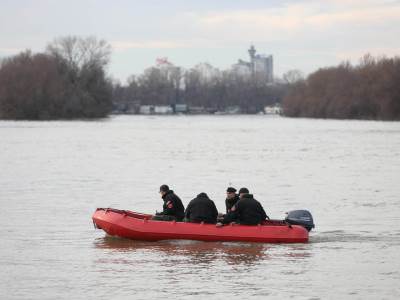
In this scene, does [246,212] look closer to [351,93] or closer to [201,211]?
[201,211]

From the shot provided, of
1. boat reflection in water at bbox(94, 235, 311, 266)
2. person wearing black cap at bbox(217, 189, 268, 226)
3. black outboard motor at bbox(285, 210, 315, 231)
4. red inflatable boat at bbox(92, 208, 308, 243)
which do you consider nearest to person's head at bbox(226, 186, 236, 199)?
person wearing black cap at bbox(217, 189, 268, 226)

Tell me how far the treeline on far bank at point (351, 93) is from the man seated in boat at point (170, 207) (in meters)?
100

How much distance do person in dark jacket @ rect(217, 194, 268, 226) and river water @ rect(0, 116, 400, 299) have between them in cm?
53

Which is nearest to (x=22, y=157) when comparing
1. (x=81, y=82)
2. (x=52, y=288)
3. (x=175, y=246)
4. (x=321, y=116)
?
(x=175, y=246)

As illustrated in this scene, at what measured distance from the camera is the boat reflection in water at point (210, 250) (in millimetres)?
20594

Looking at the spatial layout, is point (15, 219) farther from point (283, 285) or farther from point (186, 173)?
point (186, 173)

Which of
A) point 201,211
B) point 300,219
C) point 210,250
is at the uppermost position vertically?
point 201,211

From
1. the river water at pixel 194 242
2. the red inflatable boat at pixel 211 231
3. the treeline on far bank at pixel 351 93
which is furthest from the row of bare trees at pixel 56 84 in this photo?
the red inflatable boat at pixel 211 231

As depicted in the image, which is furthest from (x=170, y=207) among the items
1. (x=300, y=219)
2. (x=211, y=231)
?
(x=300, y=219)

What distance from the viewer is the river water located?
1775 centimetres

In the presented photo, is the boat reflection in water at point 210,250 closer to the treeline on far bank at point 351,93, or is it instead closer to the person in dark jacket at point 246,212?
the person in dark jacket at point 246,212

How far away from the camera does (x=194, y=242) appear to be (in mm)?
22047

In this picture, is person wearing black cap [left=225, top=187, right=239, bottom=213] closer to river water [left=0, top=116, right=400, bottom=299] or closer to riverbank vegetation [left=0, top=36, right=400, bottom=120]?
river water [left=0, top=116, right=400, bottom=299]

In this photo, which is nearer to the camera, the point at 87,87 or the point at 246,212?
the point at 246,212
